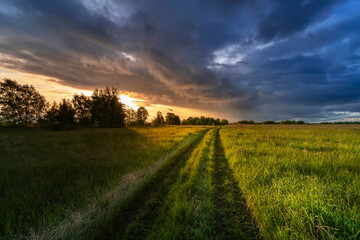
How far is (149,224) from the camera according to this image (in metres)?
2.82

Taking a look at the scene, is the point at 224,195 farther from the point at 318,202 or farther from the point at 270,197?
the point at 318,202

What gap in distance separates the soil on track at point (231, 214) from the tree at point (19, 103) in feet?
196

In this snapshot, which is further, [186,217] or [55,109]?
[55,109]

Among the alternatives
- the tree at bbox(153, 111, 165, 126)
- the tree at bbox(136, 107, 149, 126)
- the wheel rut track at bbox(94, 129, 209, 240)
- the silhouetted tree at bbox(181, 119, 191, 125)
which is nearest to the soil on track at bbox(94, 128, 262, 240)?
the wheel rut track at bbox(94, 129, 209, 240)

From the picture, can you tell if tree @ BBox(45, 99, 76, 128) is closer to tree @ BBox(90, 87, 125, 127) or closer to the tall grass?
tree @ BBox(90, 87, 125, 127)

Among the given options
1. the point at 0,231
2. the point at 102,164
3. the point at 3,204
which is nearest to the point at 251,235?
the point at 0,231

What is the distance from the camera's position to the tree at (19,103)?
113ft

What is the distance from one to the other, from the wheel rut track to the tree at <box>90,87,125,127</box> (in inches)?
2412

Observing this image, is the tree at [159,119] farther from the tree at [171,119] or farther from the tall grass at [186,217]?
the tall grass at [186,217]

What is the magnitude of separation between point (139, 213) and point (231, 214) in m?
2.45

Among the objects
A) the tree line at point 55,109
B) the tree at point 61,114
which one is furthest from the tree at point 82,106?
the tree at point 61,114

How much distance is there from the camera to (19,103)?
36.3 m

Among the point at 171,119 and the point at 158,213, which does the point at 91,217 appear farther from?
the point at 171,119

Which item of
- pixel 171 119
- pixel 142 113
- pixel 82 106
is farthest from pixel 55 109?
pixel 171 119
